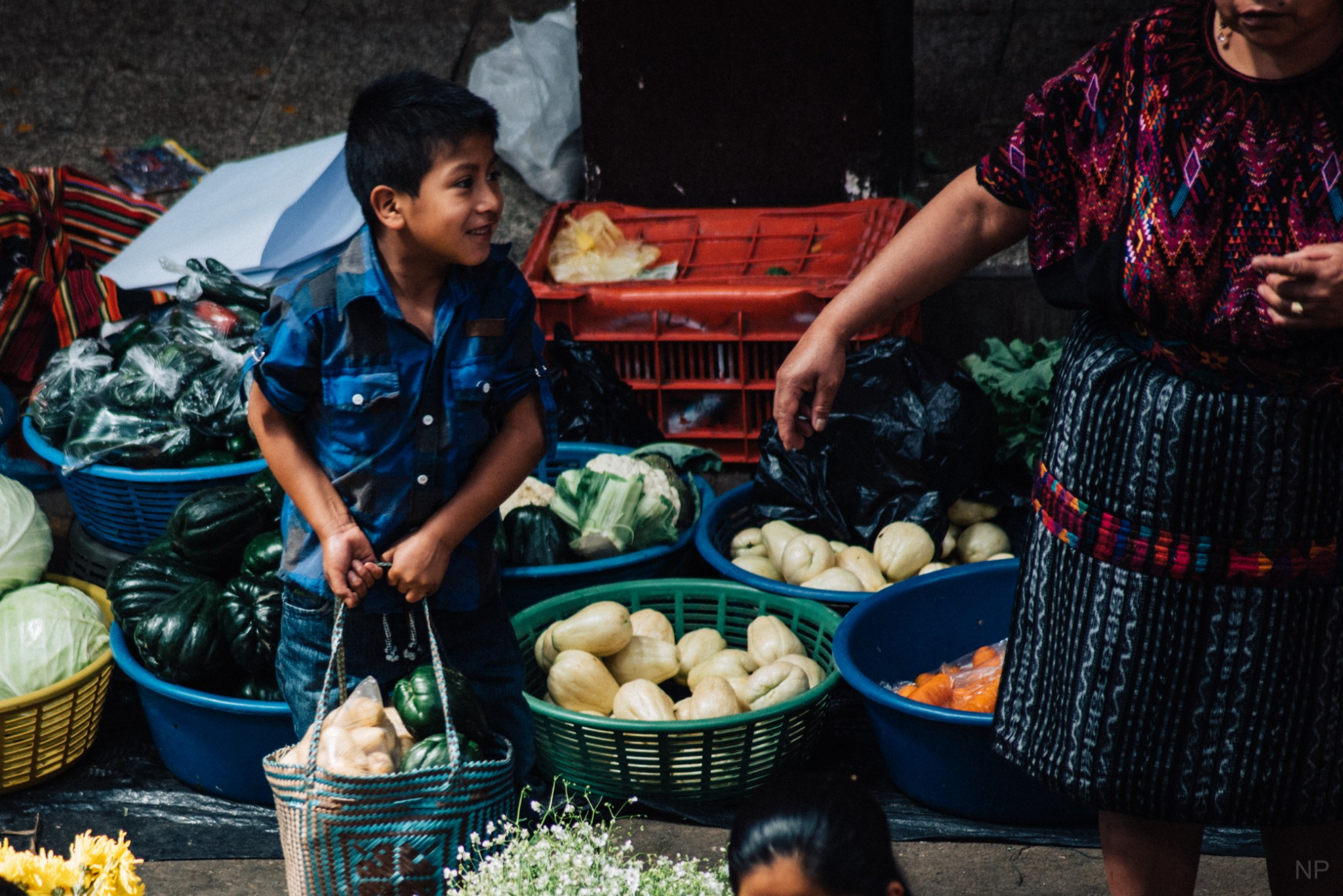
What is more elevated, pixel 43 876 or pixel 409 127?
pixel 409 127

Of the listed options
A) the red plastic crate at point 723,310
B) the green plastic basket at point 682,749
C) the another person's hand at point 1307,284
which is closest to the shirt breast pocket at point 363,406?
the green plastic basket at point 682,749

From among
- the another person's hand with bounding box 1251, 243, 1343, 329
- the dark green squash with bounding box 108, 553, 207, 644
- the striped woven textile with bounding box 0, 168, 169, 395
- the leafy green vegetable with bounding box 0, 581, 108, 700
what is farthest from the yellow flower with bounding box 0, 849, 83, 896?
the striped woven textile with bounding box 0, 168, 169, 395

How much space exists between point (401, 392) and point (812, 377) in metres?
0.83

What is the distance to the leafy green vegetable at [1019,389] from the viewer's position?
154 inches

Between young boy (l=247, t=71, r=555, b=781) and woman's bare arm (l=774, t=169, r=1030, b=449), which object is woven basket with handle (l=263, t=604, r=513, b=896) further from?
woman's bare arm (l=774, t=169, r=1030, b=449)

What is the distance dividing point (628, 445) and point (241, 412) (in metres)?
1.21

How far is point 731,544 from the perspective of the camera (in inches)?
160

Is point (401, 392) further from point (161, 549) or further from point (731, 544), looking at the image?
point (731, 544)

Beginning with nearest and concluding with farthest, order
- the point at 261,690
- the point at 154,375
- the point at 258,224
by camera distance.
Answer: the point at 261,690, the point at 154,375, the point at 258,224

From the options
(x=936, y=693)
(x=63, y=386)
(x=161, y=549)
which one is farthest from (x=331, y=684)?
(x=63, y=386)

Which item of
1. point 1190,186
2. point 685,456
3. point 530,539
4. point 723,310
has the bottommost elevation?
point 530,539

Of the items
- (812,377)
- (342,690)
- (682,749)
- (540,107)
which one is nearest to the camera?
(812,377)

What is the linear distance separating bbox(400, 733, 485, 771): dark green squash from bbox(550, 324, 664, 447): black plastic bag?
1943 millimetres

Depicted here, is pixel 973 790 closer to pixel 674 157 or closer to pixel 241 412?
pixel 241 412
